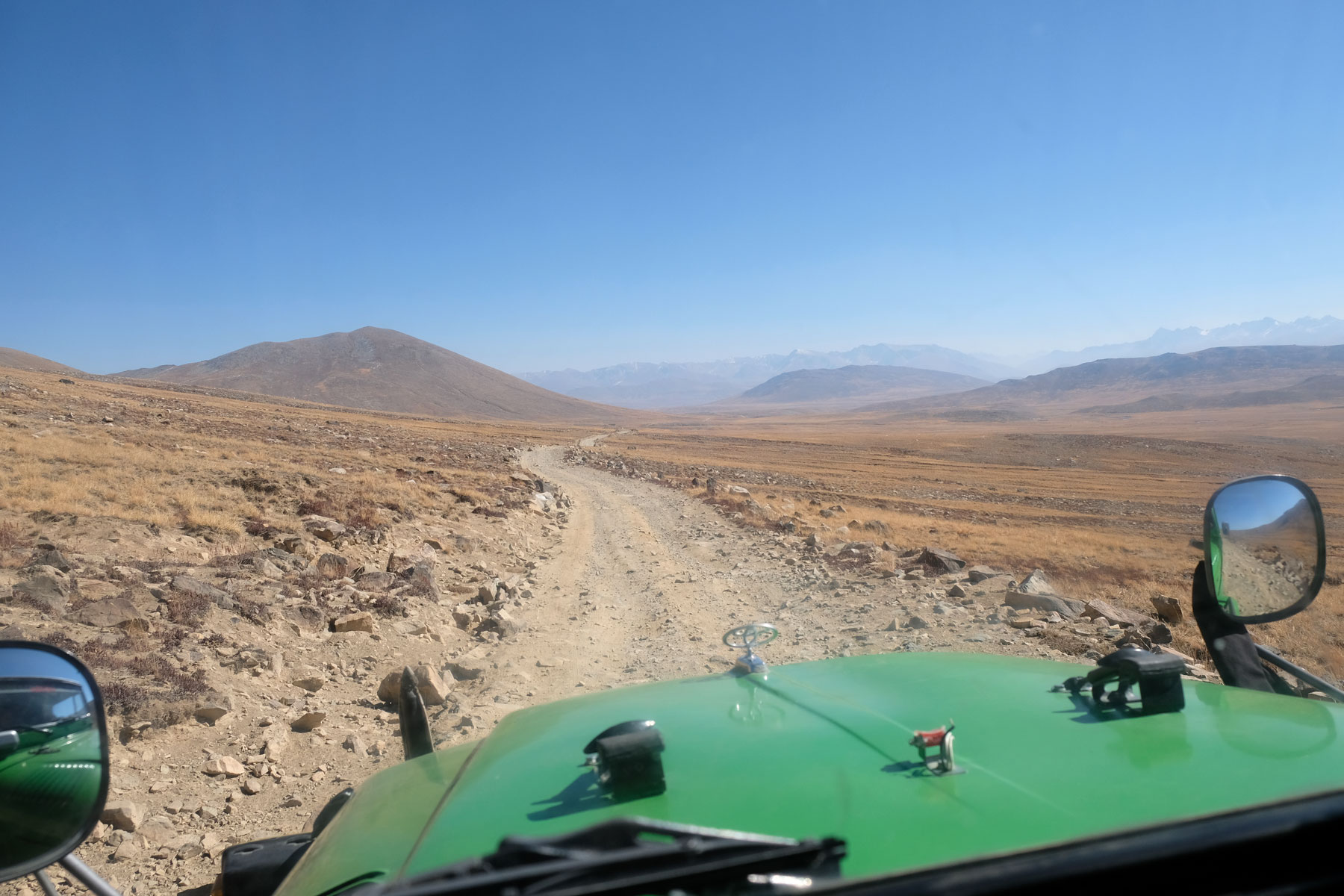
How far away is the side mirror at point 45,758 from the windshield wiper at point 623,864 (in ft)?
4.37

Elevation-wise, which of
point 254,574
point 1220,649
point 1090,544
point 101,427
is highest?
point 101,427

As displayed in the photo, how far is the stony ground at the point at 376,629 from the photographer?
568 cm

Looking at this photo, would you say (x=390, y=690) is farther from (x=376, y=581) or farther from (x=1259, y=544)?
(x=1259, y=544)

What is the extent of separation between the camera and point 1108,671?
247 centimetres

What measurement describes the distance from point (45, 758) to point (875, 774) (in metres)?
2.29

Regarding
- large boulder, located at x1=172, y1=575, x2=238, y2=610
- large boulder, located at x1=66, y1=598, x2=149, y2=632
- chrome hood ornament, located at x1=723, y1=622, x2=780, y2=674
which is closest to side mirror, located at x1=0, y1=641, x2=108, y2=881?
chrome hood ornament, located at x1=723, y1=622, x2=780, y2=674

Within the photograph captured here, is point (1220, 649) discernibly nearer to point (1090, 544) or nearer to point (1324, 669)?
point (1324, 669)

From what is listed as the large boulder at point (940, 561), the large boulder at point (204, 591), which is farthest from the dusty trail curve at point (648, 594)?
the large boulder at point (204, 591)

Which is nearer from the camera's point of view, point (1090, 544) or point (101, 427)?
point (101, 427)

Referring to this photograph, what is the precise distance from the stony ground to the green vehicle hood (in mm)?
3603

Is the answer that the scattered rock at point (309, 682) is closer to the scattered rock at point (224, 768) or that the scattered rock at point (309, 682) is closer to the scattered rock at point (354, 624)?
the scattered rock at point (354, 624)

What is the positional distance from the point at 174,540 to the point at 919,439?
10098 centimetres

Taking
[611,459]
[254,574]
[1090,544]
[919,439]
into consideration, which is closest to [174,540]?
[254,574]

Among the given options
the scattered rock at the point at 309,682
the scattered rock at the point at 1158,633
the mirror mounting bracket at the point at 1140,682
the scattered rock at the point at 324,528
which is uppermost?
the mirror mounting bracket at the point at 1140,682
